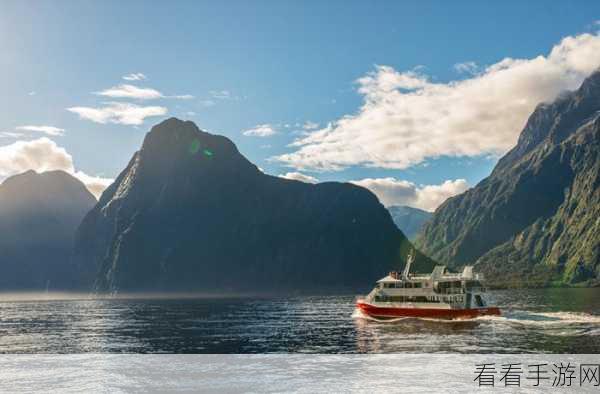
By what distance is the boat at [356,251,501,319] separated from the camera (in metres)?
93.4

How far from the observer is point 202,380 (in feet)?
140

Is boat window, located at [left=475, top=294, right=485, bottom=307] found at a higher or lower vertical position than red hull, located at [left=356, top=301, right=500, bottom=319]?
higher

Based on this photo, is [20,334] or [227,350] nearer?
[227,350]

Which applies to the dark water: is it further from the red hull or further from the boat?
the boat

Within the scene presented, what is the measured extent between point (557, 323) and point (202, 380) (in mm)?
57502

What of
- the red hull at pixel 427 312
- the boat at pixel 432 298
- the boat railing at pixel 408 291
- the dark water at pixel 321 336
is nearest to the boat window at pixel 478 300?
the boat at pixel 432 298

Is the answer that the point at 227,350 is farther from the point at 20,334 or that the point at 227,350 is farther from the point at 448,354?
the point at 20,334

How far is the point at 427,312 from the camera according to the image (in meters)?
95.1

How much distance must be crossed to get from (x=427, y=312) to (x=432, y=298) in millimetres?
3017

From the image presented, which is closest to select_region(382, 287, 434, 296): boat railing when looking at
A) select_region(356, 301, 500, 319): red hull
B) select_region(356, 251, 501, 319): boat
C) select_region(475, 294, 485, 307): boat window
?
select_region(356, 251, 501, 319): boat

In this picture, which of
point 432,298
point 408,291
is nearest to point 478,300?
point 432,298

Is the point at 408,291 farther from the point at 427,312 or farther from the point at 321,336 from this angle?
the point at 321,336

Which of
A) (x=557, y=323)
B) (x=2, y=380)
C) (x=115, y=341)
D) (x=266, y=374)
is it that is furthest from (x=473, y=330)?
(x=2, y=380)

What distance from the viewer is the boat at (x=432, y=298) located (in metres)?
93.4
